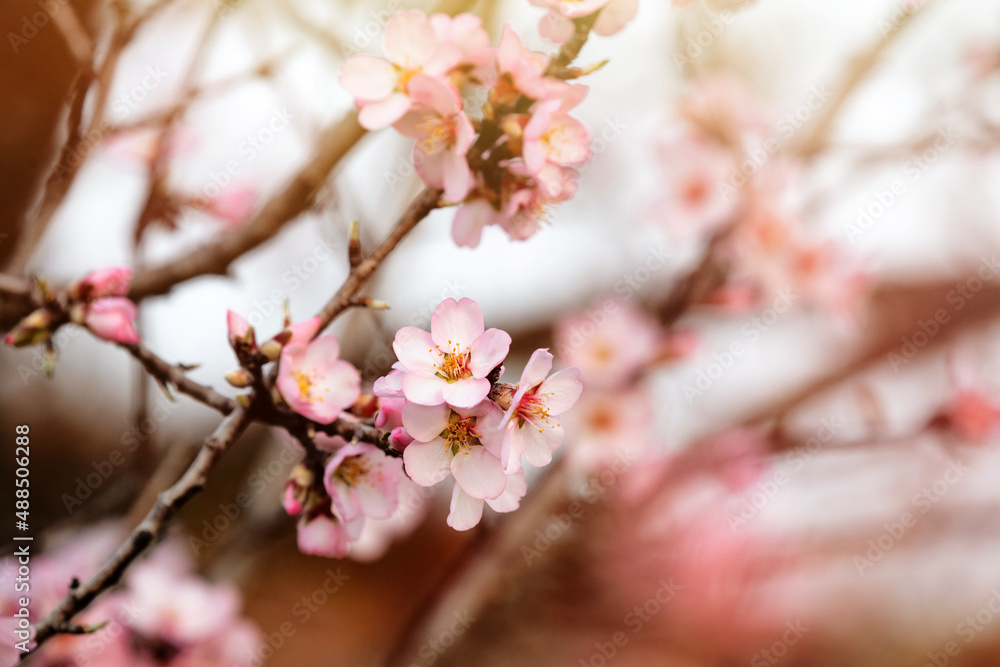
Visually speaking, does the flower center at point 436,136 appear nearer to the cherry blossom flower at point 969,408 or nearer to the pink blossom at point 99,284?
the pink blossom at point 99,284

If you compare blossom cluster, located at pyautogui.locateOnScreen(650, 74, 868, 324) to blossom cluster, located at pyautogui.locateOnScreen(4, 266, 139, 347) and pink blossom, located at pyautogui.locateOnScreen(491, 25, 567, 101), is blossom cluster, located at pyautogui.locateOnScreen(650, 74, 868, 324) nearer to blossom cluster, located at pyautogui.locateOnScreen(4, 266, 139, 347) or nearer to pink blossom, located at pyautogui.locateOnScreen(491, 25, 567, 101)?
pink blossom, located at pyautogui.locateOnScreen(491, 25, 567, 101)

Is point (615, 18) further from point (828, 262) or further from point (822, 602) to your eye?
point (822, 602)

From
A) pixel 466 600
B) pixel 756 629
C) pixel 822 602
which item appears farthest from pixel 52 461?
pixel 822 602

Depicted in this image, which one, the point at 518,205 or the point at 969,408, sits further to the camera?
the point at 969,408

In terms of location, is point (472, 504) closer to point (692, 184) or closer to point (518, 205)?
point (518, 205)

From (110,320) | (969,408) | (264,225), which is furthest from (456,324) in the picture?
(969,408)
